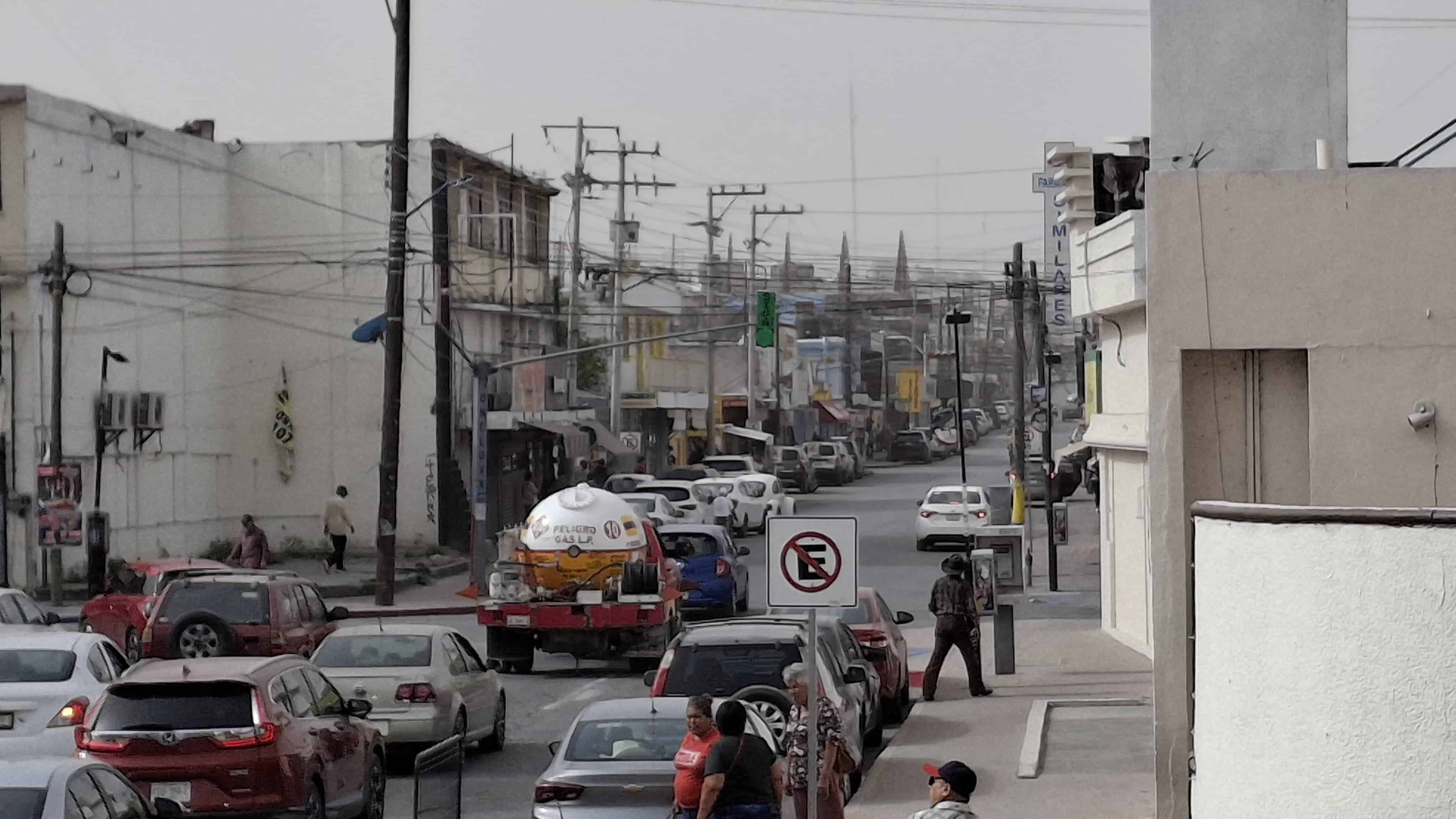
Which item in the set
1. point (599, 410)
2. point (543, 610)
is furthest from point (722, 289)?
point (543, 610)

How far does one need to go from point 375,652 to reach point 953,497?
93.6 ft

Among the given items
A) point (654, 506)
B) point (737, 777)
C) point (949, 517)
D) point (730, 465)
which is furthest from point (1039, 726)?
point (730, 465)

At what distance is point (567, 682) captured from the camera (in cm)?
2400

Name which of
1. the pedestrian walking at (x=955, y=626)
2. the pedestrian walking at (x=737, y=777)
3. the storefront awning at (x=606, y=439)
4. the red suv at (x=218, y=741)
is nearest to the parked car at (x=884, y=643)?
the pedestrian walking at (x=955, y=626)

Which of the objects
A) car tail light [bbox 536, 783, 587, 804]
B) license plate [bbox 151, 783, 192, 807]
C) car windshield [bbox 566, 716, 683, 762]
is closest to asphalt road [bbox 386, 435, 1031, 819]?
license plate [bbox 151, 783, 192, 807]

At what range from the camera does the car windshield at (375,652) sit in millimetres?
17703

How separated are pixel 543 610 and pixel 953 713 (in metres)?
5.95

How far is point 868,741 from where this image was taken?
18906 millimetres

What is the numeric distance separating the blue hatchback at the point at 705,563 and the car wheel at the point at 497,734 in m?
9.88

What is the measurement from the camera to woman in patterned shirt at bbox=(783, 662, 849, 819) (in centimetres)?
1230

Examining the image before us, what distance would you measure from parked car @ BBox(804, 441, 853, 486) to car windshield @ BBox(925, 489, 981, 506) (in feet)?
97.8

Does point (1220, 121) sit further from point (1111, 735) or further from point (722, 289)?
point (722, 289)

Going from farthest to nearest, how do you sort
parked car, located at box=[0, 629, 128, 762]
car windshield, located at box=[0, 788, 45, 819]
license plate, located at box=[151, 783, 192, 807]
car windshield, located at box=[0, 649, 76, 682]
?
car windshield, located at box=[0, 649, 76, 682] < parked car, located at box=[0, 629, 128, 762] < license plate, located at box=[151, 783, 192, 807] < car windshield, located at box=[0, 788, 45, 819]

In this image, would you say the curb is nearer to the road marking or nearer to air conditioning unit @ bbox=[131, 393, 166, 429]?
the road marking
